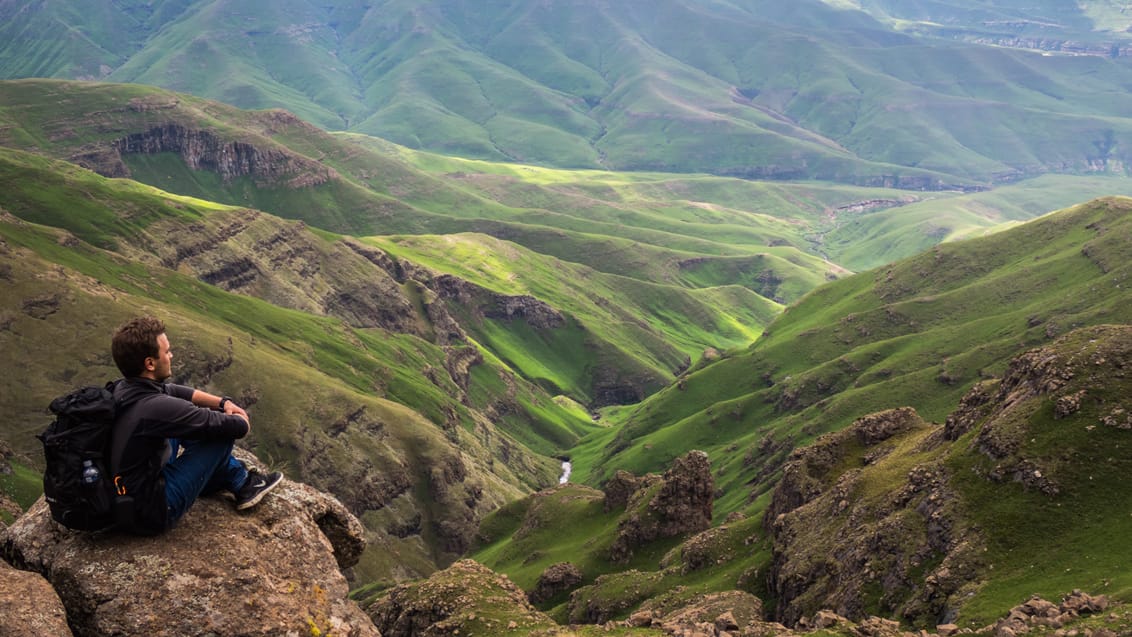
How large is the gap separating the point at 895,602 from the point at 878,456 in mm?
34017

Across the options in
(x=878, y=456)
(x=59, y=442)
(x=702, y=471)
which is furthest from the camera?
(x=702, y=471)

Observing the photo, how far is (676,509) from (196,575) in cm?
11879

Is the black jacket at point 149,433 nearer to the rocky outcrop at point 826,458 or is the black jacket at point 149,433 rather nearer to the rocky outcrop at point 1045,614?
the rocky outcrop at point 1045,614

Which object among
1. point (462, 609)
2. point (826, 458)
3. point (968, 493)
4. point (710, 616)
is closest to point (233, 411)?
point (462, 609)

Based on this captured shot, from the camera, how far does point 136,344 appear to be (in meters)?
20.6

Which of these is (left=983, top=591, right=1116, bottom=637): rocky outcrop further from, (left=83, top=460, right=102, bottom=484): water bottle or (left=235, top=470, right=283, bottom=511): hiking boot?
(left=83, top=460, right=102, bottom=484): water bottle

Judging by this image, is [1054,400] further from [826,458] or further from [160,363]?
[160,363]

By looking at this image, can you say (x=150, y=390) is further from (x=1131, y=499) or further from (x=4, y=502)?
(x=1131, y=499)

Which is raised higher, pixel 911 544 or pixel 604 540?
pixel 911 544

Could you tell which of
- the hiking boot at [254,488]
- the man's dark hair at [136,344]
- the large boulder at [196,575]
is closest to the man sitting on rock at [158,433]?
the man's dark hair at [136,344]

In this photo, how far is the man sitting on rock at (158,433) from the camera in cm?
2003

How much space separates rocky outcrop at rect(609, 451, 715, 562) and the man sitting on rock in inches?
4601

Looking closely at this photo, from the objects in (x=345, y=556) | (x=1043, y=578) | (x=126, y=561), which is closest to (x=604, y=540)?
(x=1043, y=578)

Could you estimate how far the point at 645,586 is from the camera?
108m
